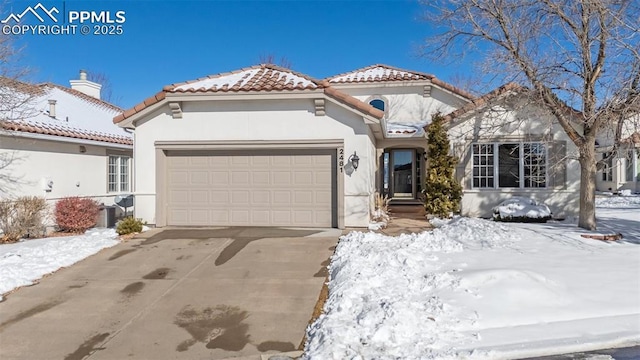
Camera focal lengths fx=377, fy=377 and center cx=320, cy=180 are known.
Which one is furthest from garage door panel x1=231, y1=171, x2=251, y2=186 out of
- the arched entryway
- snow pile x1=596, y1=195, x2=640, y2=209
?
snow pile x1=596, y1=195, x2=640, y2=209

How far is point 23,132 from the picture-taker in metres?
10.8

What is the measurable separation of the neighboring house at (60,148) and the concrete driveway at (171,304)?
16.9 feet

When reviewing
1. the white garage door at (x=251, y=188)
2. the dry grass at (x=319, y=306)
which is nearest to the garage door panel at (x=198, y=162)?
the white garage door at (x=251, y=188)

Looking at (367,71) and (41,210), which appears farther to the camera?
(367,71)

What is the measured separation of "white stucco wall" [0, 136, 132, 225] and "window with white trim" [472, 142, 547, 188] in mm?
13695

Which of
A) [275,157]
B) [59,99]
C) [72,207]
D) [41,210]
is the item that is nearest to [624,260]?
[275,157]

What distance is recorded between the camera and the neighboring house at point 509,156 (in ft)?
40.2

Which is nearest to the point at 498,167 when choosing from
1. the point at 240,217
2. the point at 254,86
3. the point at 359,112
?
the point at 359,112

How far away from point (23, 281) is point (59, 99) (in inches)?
464

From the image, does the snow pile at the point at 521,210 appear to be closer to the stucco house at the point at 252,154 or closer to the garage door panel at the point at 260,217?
the stucco house at the point at 252,154

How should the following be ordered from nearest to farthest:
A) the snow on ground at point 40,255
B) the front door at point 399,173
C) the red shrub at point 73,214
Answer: the snow on ground at point 40,255 → the red shrub at point 73,214 → the front door at point 399,173

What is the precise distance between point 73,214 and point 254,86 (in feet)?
20.8

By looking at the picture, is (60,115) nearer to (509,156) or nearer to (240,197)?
(240,197)

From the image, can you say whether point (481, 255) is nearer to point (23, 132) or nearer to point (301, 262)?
point (301, 262)
